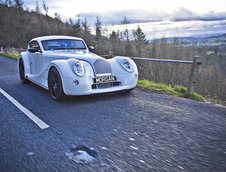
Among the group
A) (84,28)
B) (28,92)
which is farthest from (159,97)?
(84,28)

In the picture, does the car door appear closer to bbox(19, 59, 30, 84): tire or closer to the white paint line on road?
bbox(19, 59, 30, 84): tire

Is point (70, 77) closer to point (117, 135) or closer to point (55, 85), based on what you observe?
point (55, 85)

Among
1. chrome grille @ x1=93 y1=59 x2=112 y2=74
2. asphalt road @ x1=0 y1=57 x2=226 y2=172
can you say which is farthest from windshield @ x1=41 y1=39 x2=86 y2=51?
asphalt road @ x1=0 y1=57 x2=226 y2=172

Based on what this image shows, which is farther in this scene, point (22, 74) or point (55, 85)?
point (22, 74)

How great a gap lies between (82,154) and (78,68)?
285 centimetres

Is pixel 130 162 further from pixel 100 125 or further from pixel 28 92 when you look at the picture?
pixel 28 92

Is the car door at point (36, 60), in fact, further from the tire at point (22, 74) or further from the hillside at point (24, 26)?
the hillside at point (24, 26)

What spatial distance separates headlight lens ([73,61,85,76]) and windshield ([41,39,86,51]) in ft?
6.04

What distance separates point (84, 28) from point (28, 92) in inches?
1301

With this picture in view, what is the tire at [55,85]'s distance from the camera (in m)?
5.88

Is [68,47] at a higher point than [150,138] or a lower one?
higher

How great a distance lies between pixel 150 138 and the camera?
12.0ft

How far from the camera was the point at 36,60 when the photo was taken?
25.0 feet

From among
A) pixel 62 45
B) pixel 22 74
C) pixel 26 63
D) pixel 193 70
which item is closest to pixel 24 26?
pixel 22 74
